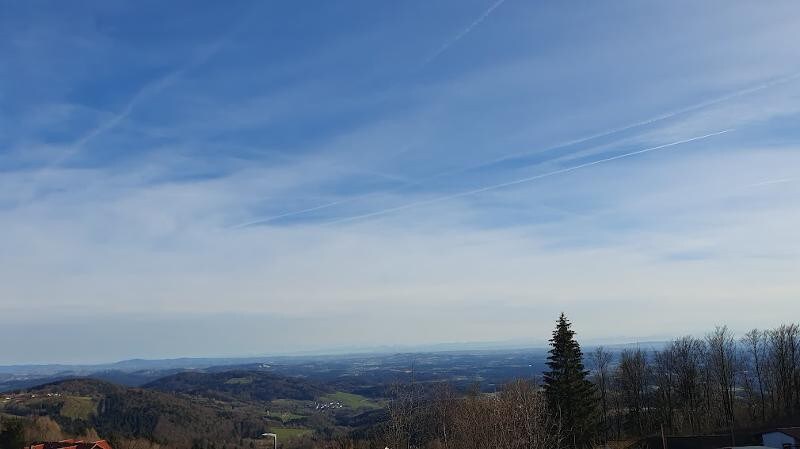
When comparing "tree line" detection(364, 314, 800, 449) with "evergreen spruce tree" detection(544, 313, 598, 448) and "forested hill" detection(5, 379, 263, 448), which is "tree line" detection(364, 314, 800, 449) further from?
"forested hill" detection(5, 379, 263, 448)

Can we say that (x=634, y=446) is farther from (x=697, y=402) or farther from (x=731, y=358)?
(x=731, y=358)

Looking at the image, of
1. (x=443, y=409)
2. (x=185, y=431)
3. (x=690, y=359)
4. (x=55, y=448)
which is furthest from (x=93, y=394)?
(x=690, y=359)

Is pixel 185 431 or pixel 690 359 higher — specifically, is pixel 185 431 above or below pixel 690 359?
below

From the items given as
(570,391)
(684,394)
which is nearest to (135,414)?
(684,394)

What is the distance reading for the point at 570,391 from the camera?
151 ft

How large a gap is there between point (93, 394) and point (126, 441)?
95.2 m

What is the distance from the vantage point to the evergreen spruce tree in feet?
149

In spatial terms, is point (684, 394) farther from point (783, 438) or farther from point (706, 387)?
point (783, 438)

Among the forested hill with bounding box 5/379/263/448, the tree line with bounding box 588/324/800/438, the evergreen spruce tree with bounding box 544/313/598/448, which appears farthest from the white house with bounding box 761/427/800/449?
the forested hill with bounding box 5/379/263/448

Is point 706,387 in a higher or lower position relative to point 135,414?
higher

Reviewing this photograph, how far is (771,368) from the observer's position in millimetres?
66250

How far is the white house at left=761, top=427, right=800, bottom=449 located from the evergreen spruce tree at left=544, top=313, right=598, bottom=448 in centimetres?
1174

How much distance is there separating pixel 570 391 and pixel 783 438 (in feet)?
47.8

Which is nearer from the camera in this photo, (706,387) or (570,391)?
(570,391)
